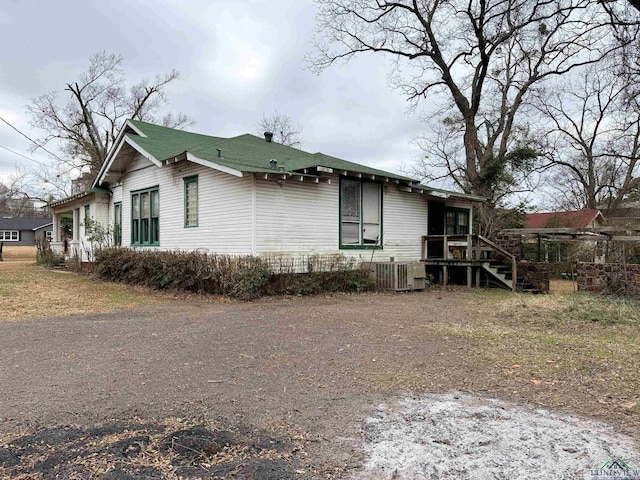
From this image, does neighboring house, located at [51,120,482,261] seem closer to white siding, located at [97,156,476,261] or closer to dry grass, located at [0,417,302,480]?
white siding, located at [97,156,476,261]

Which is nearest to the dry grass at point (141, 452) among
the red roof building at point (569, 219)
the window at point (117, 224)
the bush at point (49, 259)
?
the window at point (117, 224)

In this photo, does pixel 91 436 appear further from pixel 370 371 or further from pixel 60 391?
pixel 370 371

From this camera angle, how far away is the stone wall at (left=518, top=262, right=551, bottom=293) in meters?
13.2

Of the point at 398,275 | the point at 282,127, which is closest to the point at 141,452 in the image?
the point at 398,275

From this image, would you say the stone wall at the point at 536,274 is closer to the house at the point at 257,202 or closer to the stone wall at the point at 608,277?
the stone wall at the point at 608,277

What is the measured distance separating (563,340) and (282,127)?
39.0 m

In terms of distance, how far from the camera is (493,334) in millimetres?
6520

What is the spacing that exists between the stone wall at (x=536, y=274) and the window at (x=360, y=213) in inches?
172

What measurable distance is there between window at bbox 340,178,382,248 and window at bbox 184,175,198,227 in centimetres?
404

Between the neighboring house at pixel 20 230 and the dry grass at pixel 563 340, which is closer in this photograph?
the dry grass at pixel 563 340

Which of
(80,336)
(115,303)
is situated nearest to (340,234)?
(115,303)

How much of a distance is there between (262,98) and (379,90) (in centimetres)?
647

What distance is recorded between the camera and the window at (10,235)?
5756 centimetres

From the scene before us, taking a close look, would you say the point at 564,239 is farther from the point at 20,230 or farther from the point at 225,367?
the point at 20,230
